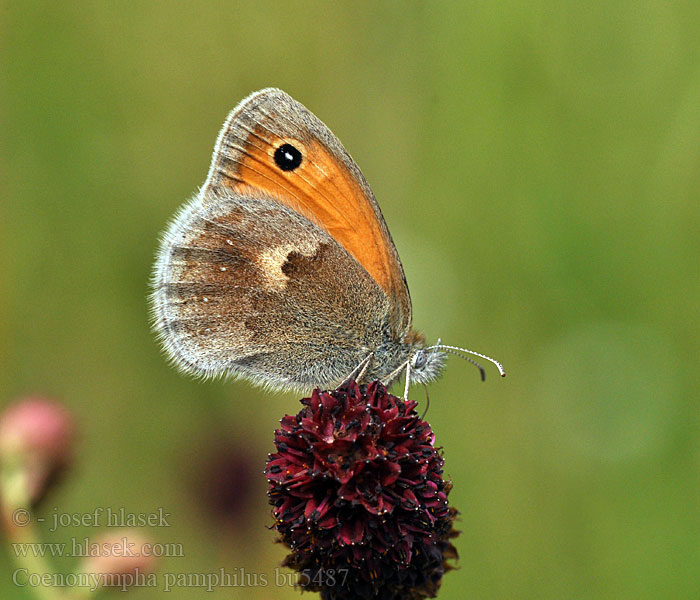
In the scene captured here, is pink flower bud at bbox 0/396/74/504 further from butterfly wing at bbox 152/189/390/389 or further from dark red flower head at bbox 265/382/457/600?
dark red flower head at bbox 265/382/457/600

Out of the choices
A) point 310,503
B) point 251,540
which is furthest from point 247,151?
point 251,540

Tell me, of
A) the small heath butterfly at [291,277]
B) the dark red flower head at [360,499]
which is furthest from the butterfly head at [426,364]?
the dark red flower head at [360,499]

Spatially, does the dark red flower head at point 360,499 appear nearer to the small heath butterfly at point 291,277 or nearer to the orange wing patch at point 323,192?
the small heath butterfly at point 291,277

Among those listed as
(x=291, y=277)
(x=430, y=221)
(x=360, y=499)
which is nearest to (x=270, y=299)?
(x=291, y=277)

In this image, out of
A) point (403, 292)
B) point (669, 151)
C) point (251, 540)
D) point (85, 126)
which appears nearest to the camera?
point (403, 292)

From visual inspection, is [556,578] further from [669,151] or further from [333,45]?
[333,45]

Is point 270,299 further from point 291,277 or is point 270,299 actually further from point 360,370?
point 360,370

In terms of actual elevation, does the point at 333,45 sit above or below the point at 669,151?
below
